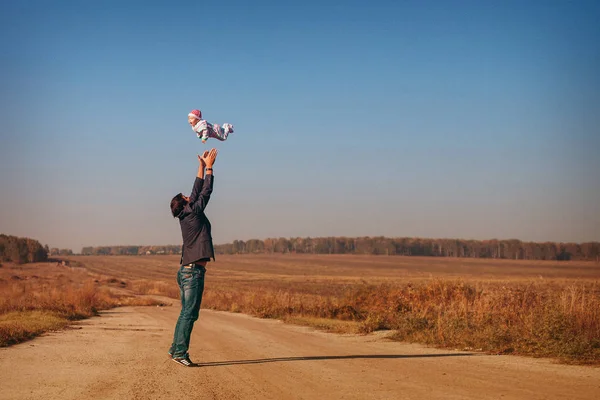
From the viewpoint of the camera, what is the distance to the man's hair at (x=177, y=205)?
8.56 meters

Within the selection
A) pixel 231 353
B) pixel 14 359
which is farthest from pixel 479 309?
pixel 14 359

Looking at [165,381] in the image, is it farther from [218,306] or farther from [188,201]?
[218,306]

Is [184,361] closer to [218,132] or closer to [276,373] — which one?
[276,373]

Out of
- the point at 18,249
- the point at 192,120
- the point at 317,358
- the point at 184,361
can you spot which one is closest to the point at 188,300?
the point at 184,361

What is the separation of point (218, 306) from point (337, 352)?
63.4ft

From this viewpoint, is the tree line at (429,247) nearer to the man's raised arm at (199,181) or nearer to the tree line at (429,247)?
the tree line at (429,247)

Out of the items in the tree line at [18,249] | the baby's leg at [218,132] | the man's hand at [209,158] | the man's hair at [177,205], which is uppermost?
the baby's leg at [218,132]

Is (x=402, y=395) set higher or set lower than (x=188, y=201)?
lower

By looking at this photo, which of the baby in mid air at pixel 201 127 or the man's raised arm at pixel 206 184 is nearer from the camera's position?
the man's raised arm at pixel 206 184

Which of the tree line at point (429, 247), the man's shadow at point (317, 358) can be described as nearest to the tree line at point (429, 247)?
the tree line at point (429, 247)

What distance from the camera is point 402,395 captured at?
661cm

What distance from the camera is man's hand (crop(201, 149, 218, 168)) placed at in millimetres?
8727

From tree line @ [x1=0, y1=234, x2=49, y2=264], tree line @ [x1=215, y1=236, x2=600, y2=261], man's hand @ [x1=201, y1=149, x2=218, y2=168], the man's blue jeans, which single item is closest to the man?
the man's blue jeans

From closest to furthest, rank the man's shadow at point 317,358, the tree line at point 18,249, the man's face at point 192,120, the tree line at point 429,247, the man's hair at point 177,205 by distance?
1. the man's hair at point 177,205
2. the man's shadow at point 317,358
3. the man's face at point 192,120
4. the tree line at point 18,249
5. the tree line at point 429,247
